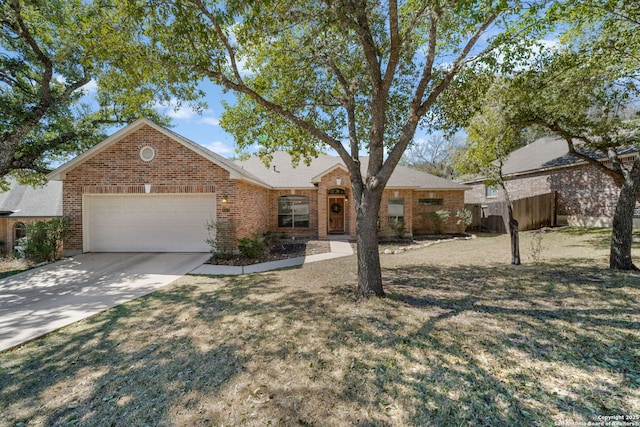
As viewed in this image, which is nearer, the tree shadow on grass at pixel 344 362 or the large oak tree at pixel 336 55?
the tree shadow on grass at pixel 344 362

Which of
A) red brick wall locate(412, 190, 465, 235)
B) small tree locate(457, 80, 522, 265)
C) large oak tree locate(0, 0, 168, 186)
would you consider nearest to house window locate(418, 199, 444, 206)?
red brick wall locate(412, 190, 465, 235)

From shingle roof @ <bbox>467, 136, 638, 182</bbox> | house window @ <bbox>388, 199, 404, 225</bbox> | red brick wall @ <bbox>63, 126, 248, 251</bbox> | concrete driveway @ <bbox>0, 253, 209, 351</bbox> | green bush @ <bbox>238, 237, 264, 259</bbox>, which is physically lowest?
concrete driveway @ <bbox>0, 253, 209, 351</bbox>

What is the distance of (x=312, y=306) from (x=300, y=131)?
4662 millimetres

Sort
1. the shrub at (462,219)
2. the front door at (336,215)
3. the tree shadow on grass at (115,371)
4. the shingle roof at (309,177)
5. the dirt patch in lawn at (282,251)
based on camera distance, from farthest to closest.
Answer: the front door at (336,215)
the shrub at (462,219)
the shingle roof at (309,177)
the dirt patch in lawn at (282,251)
the tree shadow on grass at (115,371)

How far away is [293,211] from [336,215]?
262cm

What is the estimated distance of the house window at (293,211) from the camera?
1570 centimetres

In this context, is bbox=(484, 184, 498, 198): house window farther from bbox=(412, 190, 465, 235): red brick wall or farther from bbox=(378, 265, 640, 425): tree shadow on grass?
bbox=(378, 265, 640, 425): tree shadow on grass

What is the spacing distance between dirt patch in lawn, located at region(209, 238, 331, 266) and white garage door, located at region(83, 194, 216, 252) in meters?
1.73

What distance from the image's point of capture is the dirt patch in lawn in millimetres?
9280

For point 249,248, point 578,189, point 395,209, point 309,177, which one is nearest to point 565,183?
point 578,189

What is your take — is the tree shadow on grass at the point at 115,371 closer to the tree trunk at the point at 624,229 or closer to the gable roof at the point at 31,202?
the tree trunk at the point at 624,229

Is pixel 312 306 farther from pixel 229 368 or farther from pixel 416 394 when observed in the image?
pixel 416 394

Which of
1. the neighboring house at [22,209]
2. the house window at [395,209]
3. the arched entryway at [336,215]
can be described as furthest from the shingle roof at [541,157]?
the neighboring house at [22,209]

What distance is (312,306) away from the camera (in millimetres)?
5035
